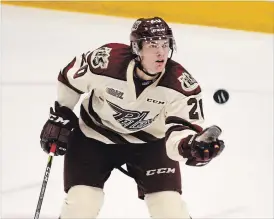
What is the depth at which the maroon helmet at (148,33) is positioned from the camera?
1.87 meters

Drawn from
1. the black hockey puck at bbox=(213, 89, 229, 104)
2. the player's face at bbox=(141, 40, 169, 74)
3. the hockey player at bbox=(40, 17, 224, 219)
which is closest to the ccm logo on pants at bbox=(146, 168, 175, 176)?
the hockey player at bbox=(40, 17, 224, 219)

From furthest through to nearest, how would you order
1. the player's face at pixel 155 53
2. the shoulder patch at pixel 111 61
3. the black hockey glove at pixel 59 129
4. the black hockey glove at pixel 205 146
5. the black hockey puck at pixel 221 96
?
the black hockey puck at pixel 221 96 → the black hockey glove at pixel 59 129 → the shoulder patch at pixel 111 61 → the player's face at pixel 155 53 → the black hockey glove at pixel 205 146

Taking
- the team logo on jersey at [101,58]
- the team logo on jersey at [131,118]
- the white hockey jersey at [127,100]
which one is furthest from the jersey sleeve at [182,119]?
the team logo on jersey at [101,58]

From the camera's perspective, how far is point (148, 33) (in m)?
1.87

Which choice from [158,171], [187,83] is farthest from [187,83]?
[158,171]

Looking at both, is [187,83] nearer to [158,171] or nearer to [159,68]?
[159,68]

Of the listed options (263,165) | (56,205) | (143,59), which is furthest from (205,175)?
(143,59)

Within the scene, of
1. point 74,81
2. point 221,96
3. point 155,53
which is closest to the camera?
point 155,53

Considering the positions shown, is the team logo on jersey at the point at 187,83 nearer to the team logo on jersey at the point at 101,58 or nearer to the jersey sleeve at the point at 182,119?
the jersey sleeve at the point at 182,119

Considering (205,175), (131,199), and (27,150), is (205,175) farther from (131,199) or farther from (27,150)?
(27,150)

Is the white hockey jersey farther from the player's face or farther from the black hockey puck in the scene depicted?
the black hockey puck

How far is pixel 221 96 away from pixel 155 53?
57.9 inches

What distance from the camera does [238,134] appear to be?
3.14 m

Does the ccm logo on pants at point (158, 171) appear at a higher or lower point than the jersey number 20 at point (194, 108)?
lower
